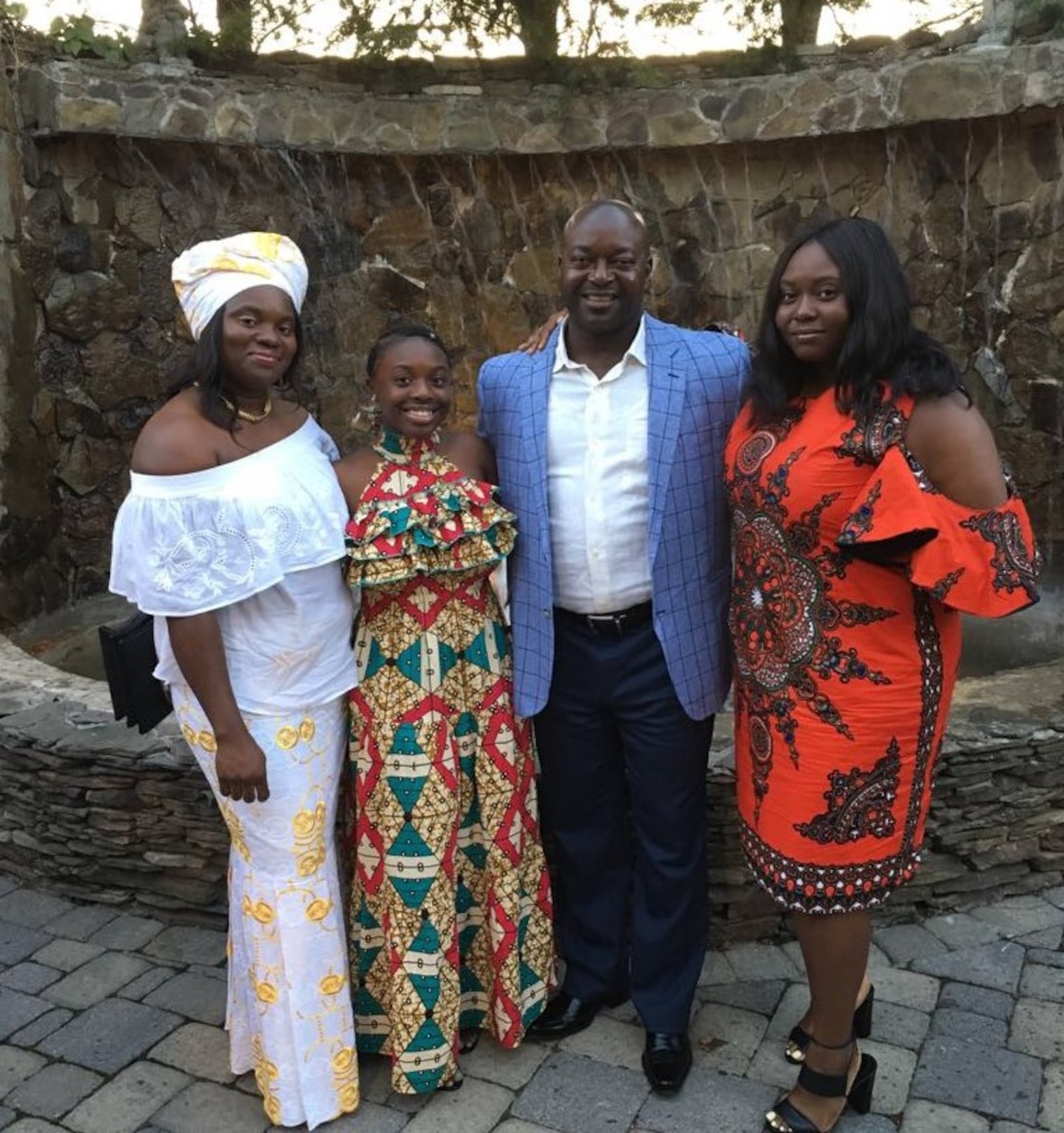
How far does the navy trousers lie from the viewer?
2242 mm

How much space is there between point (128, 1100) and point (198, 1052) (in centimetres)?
19

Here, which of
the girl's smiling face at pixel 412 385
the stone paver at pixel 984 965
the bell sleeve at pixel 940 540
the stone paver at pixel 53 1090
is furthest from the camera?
the stone paver at pixel 984 965

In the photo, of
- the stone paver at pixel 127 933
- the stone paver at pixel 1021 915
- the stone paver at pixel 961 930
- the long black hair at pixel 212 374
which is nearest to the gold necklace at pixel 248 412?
the long black hair at pixel 212 374

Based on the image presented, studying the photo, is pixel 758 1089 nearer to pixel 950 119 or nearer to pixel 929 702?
pixel 929 702

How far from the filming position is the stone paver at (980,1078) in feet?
7.36

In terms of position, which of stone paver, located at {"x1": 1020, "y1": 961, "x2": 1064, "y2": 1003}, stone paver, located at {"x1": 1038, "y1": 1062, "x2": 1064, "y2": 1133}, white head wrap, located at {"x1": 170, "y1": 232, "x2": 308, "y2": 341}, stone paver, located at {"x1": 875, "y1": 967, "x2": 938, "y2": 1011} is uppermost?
white head wrap, located at {"x1": 170, "y1": 232, "x2": 308, "y2": 341}

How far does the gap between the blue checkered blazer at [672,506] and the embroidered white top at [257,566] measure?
37cm

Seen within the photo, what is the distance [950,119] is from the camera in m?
4.90

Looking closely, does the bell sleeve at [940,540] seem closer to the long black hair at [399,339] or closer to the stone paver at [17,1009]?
the long black hair at [399,339]

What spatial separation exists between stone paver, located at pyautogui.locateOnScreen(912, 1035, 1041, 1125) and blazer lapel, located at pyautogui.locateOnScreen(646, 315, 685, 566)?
4.26 ft

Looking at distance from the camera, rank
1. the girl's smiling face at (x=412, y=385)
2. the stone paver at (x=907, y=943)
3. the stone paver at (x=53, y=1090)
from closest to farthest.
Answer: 1. the girl's smiling face at (x=412, y=385)
2. the stone paver at (x=53, y=1090)
3. the stone paver at (x=907, y=943)

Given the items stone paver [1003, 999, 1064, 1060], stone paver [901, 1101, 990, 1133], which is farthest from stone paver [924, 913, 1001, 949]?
stone paver [901, 1101, 990, 1133]

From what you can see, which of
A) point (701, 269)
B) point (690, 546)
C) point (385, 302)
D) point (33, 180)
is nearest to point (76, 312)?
point (33, 180)

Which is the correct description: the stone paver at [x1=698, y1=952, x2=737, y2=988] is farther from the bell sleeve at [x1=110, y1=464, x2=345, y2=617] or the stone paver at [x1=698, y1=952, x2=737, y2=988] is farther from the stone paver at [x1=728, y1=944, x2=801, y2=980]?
the bell sleeve at [x1=110, y1=464, x2=345, y2=617]
